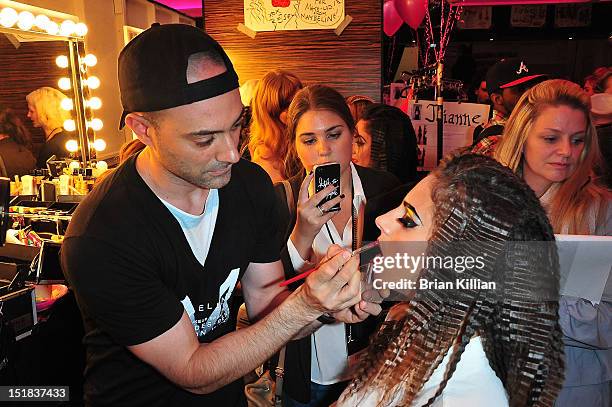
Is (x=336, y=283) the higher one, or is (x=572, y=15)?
(x=572, y=15)

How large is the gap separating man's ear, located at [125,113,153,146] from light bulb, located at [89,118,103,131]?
2689mm

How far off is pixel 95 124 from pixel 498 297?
11.0 feet

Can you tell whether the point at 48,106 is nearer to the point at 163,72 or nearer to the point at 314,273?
the point at 163,72

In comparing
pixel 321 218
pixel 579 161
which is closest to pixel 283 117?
pixel 321 218

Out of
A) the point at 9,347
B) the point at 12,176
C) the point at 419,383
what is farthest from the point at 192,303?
the point at 12,176

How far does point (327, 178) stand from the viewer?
161 centimetres

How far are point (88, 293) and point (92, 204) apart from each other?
0.19 m

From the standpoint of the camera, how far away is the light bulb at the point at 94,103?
3553mm

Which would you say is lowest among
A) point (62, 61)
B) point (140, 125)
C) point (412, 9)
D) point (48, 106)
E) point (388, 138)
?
point (388, 138)

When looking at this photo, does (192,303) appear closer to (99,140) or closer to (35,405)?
(35,405)

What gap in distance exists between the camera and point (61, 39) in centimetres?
327

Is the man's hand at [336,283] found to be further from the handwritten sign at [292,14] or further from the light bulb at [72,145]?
the light bulb at [72,145]

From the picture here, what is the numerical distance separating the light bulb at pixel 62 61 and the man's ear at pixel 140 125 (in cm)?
258

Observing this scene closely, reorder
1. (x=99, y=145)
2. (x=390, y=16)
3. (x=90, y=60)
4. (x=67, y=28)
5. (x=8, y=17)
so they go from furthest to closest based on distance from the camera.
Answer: (x=390, y=16) < (x=99, y=145) < (x=90, y=60) < (x=67, y=28) < (x=8, y=17)
